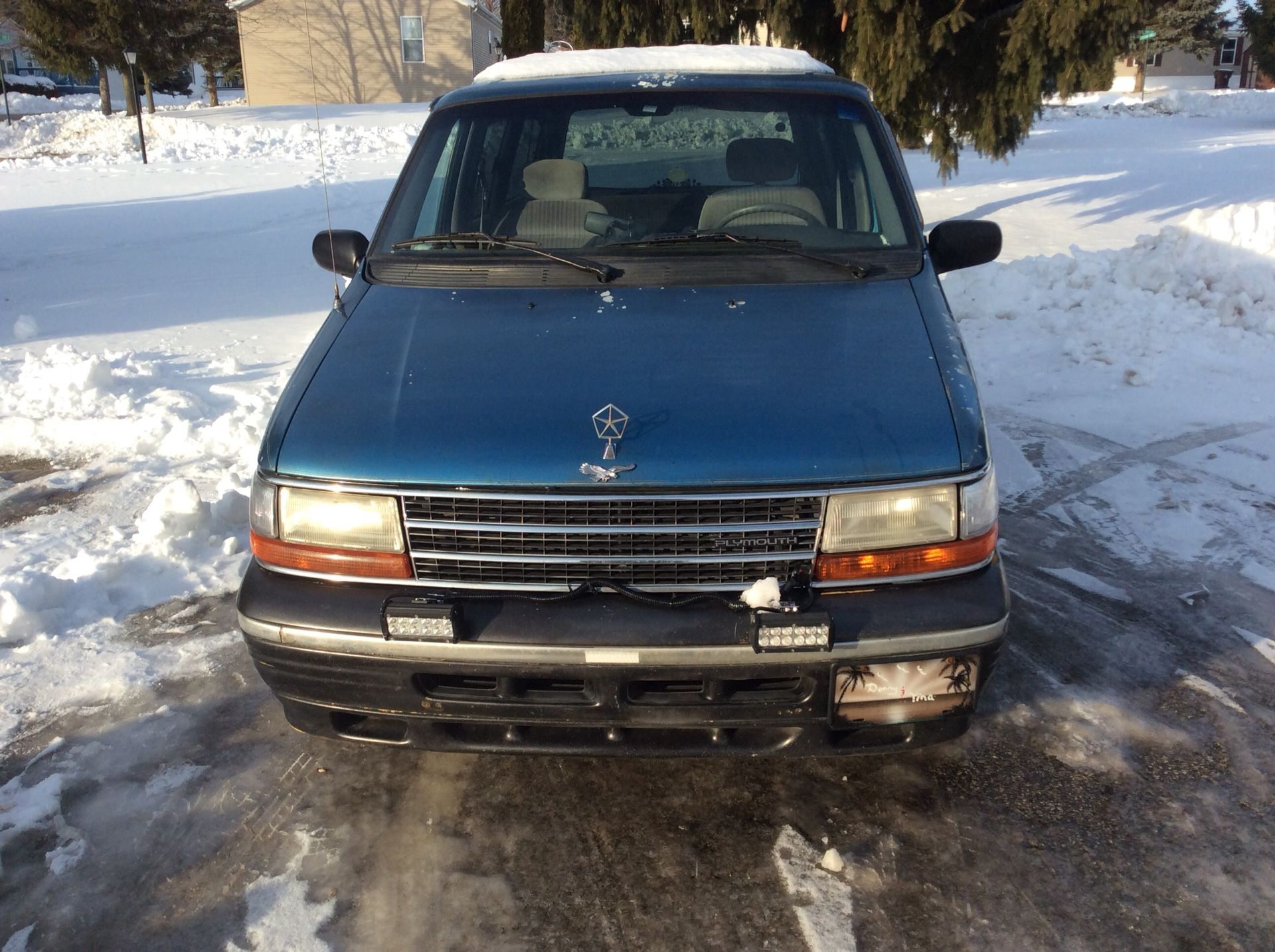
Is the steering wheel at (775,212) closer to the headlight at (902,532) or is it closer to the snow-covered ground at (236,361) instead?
the headlight at (902,532)

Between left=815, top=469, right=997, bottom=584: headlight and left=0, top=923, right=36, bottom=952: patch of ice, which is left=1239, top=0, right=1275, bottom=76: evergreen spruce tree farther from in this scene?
left=0, top=923, right=36, bottom=952: patch of ice

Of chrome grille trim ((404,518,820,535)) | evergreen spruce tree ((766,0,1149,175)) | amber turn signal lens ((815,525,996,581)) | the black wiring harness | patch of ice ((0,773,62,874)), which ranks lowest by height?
patch of ice ((0,773,62,874))

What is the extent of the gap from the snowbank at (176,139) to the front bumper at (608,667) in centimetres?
1920

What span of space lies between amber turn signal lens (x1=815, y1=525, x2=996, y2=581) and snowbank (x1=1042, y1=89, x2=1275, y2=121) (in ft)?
129

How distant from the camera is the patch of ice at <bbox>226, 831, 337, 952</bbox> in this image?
254 centimetres

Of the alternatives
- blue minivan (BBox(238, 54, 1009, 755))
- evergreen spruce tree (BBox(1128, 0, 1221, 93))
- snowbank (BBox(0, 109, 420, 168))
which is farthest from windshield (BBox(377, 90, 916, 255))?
evergreen spruce tree (BBox(1128, 0, 1221, 93))

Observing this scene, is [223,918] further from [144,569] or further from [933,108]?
[933,108]

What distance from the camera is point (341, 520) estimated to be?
8.89 ft

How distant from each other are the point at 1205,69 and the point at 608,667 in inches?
3049

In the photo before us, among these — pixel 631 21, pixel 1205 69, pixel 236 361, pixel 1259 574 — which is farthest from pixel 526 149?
pixel 1205 69

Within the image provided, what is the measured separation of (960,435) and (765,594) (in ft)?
2.14

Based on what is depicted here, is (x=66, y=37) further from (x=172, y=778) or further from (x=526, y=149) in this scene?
(x=172, y=778)

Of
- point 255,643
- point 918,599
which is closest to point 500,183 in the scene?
point 255,643

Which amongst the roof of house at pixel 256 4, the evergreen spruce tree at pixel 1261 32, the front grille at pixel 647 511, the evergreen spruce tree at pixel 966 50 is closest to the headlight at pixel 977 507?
the front grille at pixel 647 511
